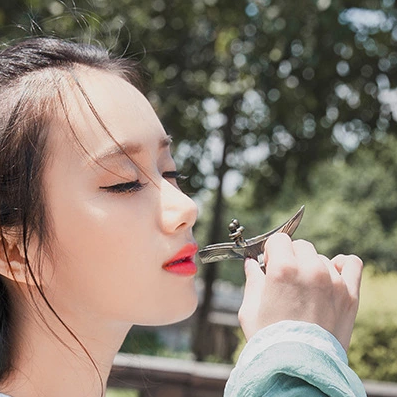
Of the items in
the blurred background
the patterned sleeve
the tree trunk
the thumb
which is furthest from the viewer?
the tree trunk

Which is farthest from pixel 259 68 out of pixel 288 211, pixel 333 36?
pixel 288 211

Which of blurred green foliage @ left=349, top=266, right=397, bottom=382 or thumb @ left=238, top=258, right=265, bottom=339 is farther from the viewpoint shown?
blurred green foliage @ left=349, top=266, right=397, bottom=382

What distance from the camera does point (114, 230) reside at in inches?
41.8

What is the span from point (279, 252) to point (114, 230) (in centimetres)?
25

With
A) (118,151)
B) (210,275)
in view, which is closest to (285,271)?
(118,151)

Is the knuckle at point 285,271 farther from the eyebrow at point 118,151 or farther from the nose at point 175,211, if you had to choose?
the eyebrow at point 118,151

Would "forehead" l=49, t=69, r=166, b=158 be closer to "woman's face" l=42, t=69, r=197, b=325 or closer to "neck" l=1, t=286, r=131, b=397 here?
"woman's face" l=42, t=69, r=197, b=325

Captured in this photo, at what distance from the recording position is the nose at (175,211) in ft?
3.52

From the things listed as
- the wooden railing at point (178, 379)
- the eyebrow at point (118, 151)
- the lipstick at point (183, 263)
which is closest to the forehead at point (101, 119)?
the eyebrow at point (118, 151)

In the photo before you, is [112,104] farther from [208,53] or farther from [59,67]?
[208,53]

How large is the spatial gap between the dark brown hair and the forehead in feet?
0.06

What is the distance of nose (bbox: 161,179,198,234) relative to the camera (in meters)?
1.07

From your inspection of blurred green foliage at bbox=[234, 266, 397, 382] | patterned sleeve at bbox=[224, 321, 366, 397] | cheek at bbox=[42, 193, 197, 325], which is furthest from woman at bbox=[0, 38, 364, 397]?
blurred green foliage at bbox=[234, 266, 397, 382]

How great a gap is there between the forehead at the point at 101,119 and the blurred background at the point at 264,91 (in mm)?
2781
